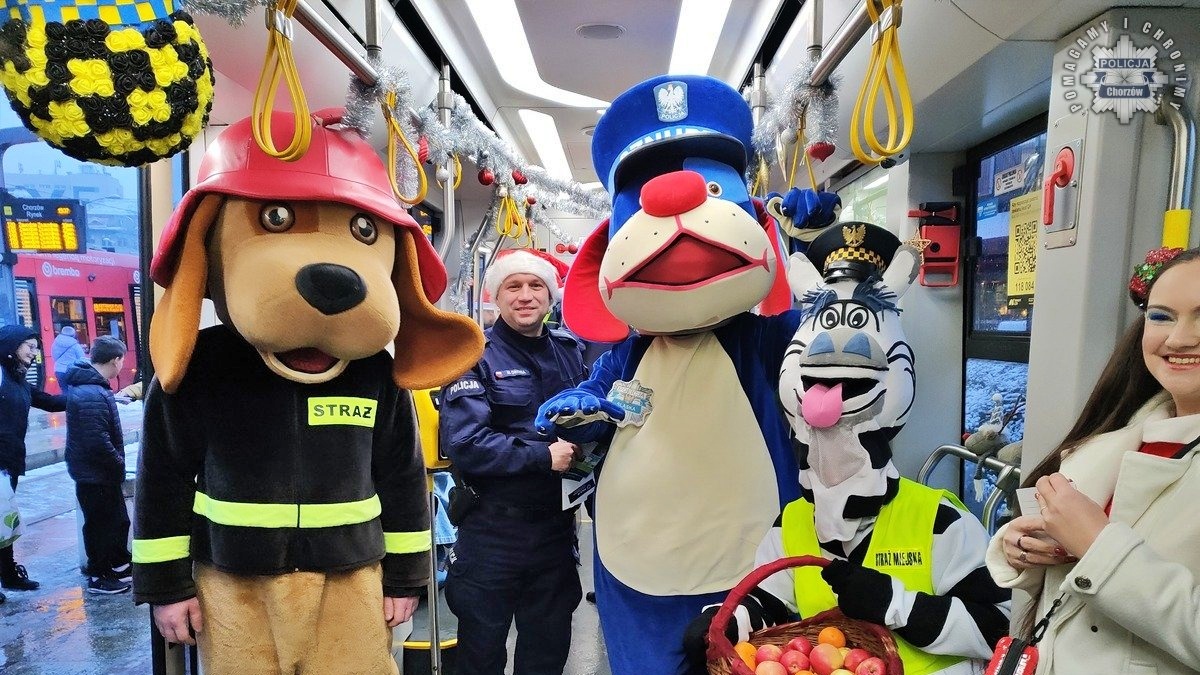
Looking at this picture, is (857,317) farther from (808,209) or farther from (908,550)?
(908,550)

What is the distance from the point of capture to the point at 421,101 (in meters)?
2.53

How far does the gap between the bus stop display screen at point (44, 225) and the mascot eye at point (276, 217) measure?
2743 millimetres

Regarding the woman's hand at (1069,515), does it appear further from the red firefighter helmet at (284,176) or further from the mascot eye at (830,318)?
the red firefighter helmet at (284,176)

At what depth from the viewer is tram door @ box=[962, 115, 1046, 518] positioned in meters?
2.36

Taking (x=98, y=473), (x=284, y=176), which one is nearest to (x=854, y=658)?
(x=284, y=176)

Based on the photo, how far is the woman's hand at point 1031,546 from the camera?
995 millimetres

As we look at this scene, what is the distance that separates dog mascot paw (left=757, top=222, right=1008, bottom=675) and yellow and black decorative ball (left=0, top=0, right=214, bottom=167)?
111 centimetres

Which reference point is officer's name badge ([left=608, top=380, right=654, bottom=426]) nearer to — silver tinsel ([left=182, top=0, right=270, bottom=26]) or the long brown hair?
the long brown hair

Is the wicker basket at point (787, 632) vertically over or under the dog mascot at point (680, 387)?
under

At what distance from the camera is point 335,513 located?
1368 mm

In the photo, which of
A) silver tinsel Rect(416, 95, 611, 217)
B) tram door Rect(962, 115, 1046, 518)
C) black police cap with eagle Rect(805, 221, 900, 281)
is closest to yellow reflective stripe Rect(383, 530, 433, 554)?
black police cap with eagle Rect(805, 221, 900, 281)

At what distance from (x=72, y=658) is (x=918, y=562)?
132 inches

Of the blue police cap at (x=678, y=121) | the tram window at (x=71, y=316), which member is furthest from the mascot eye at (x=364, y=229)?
the tram window at (x=71, y=316)

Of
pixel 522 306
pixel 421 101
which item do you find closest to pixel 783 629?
pixel 522 306
